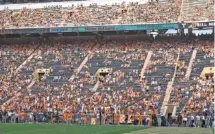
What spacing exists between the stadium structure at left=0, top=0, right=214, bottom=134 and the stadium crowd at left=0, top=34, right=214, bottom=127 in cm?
7

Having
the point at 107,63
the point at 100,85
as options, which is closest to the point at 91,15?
the point at 107,63

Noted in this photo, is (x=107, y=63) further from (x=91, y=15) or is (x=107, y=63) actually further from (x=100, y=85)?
(x=91, y=15)

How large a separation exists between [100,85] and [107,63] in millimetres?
3399

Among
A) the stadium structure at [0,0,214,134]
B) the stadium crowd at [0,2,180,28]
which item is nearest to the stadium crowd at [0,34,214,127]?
the stadium structure at [0,0,214,134]

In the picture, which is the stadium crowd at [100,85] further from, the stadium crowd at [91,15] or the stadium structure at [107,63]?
the stadium crowd at [91,15]

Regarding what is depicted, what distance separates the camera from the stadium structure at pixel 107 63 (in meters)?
34.8

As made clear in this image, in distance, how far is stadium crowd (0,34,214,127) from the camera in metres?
34.4

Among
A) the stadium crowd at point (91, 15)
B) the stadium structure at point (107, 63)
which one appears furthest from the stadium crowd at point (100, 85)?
the stadium crowd at point (91, 15)

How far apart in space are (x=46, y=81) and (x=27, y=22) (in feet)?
28.9

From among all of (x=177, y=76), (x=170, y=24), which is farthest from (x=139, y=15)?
(x=177, y=76)

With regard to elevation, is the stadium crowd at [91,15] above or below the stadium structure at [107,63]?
above

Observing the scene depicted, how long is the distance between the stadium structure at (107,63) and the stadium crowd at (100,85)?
72mm

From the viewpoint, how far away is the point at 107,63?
42875 millimetres

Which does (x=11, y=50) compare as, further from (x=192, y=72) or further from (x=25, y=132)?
(x=25, y=132)
